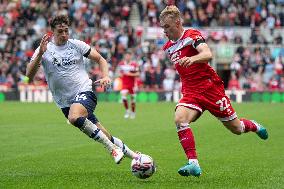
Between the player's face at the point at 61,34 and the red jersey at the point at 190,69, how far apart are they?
1.52 m

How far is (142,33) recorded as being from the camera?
40562 millimetres

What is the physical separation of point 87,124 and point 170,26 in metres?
1.75

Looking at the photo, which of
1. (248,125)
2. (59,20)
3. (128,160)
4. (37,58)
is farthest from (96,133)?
(248,125)

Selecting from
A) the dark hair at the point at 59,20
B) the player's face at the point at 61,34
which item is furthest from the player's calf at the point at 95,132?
the dark hair at the point at 59,20

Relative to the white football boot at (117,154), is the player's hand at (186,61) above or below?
above

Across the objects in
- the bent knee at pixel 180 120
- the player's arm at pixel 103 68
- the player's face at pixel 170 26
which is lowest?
the bent knee at pixel 180 120

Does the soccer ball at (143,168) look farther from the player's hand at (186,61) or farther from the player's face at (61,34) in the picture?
the player's face at (61,34)

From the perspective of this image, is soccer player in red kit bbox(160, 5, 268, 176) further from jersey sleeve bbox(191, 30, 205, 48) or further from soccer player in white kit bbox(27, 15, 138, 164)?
soccer player in white kit bbox(27, 15, 138, 164)

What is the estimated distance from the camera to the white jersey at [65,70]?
38.1 ft

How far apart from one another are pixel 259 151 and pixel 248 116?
10.4 m

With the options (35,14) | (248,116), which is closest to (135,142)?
(248,116)

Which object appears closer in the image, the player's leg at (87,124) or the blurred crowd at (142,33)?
the player's leg at (87,124)

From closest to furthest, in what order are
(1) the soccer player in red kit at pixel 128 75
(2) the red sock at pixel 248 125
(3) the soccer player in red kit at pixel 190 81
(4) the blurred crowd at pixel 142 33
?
(3) the soccer player in red kit at pixel 190 81 → (2) the red sock at pixel 248 125 → (1) the soccer player in red kit at pixel 128 75 → (4) the blurred crowd at pixel 142 33

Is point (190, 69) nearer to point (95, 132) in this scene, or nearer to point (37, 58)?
point (95, 132)
